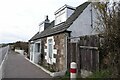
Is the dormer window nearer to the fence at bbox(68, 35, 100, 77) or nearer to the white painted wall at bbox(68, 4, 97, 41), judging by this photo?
the white painted wall at bbox(68, 4, 97, 41)

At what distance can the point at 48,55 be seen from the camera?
21469 mm

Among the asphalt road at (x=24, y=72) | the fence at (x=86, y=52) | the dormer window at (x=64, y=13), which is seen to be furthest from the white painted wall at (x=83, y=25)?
the asphalt road at (x=24, y=72)

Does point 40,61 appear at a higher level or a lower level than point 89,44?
lower

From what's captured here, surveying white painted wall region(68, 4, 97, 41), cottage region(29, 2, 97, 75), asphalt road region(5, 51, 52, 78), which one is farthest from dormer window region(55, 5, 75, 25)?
asphalt road region(5, 51, 52, 78)

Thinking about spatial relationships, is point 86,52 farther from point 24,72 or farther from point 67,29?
point 24,72

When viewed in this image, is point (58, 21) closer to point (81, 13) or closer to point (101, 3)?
point (81, 13)

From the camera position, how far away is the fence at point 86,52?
35.9 ft

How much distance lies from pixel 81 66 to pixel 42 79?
2422 millimetres

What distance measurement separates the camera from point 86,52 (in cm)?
1229

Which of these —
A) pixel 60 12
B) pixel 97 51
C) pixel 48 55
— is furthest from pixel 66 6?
pixel 97 51

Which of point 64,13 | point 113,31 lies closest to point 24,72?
point 64,13

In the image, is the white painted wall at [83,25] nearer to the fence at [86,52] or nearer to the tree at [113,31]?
the fence at [86,52]

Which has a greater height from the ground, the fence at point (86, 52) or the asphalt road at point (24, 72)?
the fence at point (86, 52)

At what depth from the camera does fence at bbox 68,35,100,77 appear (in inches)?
430
